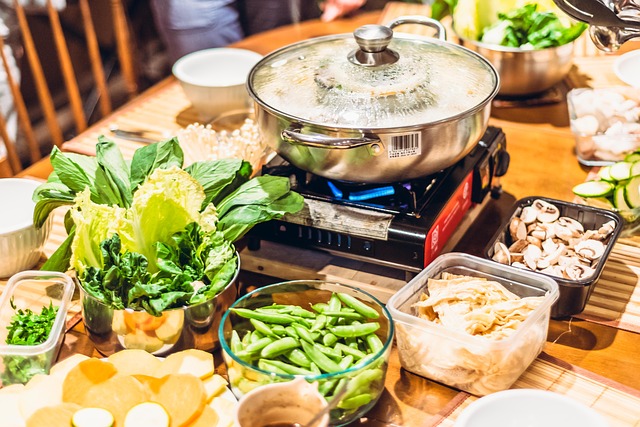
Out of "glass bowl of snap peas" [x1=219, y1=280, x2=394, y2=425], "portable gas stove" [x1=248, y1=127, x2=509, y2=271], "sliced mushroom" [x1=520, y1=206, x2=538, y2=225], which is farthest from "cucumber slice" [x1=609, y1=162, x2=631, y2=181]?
"glass bowl of snap peas" [x1=219, y1=280, x2=394, y2=425]

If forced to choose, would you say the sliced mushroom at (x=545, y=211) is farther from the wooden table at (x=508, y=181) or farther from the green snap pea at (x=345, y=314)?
the green snap pea at (x=345, y=314)

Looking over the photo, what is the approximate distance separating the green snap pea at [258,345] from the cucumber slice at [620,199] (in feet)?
2.91

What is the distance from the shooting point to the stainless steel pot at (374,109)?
1.32m

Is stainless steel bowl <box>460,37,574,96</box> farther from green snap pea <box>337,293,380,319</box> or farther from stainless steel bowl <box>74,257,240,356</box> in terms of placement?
stainless steel bowl <box>74,257,240,356</box>

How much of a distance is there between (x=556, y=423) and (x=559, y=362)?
0.86 feet

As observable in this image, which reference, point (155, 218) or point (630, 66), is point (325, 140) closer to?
point (155, 218)

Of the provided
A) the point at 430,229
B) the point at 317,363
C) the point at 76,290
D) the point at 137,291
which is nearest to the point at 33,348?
the point at 137,291

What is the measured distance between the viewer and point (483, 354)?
3.86ft

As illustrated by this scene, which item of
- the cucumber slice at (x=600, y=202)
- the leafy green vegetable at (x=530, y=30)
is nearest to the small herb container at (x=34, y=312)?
the cucumber slice at (x=600, y=202)

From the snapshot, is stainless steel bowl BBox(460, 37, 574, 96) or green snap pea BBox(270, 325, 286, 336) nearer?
green snap pea BBox(270, 325, 286, 336)

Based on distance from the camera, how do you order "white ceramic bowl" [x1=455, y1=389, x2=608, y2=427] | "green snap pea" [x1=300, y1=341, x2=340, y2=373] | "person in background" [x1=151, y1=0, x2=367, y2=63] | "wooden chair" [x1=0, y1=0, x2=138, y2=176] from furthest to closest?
"person in background" [x1=151, y1=0, x2=367, y2=63]
"wooden chair" [x1=0, y1=0, x2=138, y2=176]
"green snap pea" [x1=300, y1=341, x2=340, y2=373]
"white ceramic bowl" [x1=455, y1=389, x2=608, y2=427]

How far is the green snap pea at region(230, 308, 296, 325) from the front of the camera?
124 centimetres

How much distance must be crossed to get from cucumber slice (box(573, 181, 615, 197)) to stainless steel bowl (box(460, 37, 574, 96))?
494mm

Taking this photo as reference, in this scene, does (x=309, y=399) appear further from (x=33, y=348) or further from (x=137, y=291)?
(x=33, y=348)
